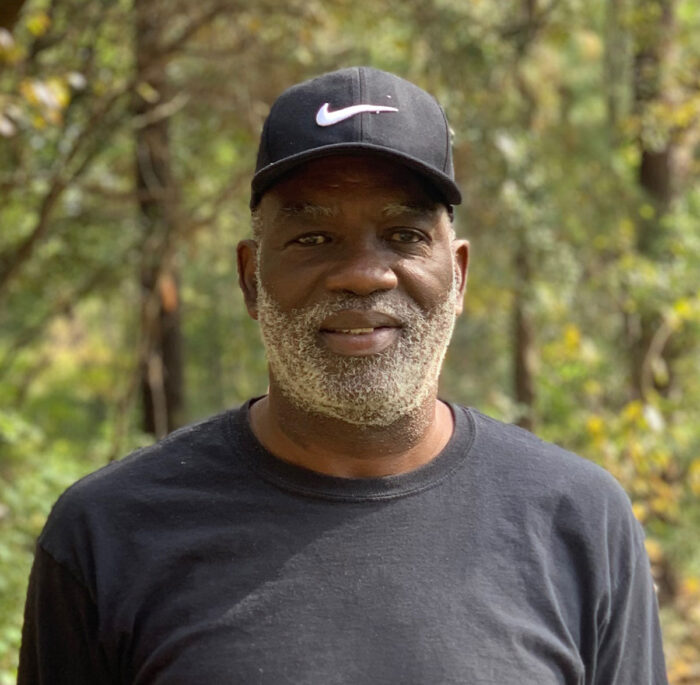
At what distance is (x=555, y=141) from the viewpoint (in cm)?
1187

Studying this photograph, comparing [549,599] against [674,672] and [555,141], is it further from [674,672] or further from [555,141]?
[555,141]

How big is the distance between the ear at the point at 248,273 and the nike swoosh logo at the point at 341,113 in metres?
0.30

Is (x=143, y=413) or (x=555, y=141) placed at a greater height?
(x=555, y=141)

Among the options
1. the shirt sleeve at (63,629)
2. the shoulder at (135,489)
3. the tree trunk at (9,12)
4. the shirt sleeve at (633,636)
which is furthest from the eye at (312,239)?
the tree trunk at (9,12)

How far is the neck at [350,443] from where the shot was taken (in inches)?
79.6

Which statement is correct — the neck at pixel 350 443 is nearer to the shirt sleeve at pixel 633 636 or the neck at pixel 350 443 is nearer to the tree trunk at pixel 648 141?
the shirt sleeve at pixel 633 636

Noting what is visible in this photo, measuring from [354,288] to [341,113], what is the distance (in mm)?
328

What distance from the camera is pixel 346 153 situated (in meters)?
1.97

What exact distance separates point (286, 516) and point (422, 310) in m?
0.46

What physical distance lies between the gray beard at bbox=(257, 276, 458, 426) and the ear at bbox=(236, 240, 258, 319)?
0.12m

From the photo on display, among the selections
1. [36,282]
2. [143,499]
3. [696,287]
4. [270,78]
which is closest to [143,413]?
[36,282]

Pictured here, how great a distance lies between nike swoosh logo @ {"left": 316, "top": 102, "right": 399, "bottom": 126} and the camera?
199cm

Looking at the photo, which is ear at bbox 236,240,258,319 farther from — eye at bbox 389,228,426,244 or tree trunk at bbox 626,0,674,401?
tree trunk at bbox 626,0,674,401

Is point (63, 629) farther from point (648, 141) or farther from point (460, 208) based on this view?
point (648, 141)
